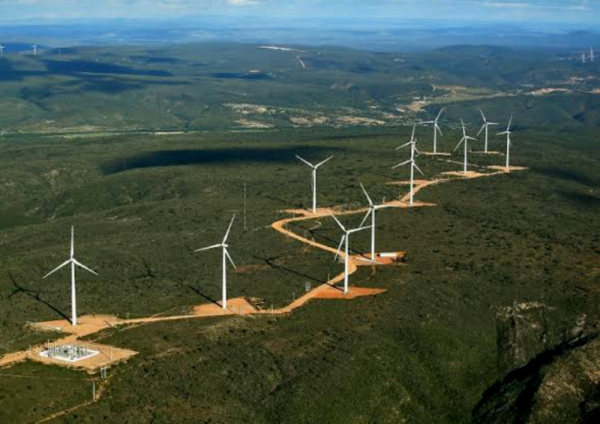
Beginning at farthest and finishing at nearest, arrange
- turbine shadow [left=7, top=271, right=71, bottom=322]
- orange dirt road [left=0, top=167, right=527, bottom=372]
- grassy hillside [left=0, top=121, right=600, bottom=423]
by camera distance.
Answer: turbine shadow [left=7, top=271, right=71, bottom=322]
orange dirt road [left=0, top=167, right=527, bottom=372]
grassy hillside [left=0, top=121, right=600, bottom=423]

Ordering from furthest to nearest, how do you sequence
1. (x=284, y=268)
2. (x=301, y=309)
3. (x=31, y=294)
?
(x=284, y=268), (x=31, y=294), (x=301, y=309)

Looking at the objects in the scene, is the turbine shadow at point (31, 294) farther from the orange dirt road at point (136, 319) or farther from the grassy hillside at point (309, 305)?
the orange dirt road at point (136, 319)

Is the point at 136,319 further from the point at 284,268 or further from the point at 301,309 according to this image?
the point at 284,268

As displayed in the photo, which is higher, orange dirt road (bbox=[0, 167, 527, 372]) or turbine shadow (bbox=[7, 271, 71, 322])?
orange dirt road (bbox=[0, 167, 527, 372])

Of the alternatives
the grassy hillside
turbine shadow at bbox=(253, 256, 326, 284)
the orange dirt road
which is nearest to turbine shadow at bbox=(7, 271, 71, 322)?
the grassy hillside

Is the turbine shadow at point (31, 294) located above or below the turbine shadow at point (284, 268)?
below

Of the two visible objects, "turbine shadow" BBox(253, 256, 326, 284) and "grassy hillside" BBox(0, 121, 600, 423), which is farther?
"turbine shadow" BBox(253, 256, 326, 284)

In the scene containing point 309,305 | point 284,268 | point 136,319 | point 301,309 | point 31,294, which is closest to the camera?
point 136,319

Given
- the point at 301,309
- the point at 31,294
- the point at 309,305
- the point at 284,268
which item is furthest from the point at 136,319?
the point at 284,268

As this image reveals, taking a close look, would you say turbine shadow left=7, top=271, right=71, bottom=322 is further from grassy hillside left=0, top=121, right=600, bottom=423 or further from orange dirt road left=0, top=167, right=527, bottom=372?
orange dirt road left=0, top=167, right=527, bottom=372

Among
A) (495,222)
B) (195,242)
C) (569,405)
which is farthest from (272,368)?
(495,222)

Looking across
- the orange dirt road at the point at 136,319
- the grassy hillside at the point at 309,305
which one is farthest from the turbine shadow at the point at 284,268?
the orange dirt road at the point at 136,319
